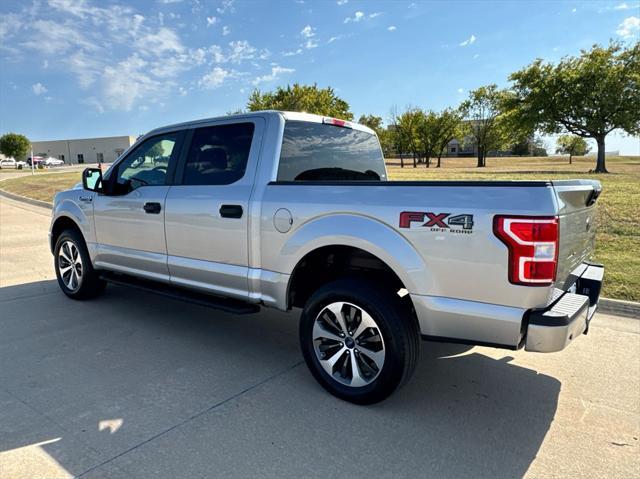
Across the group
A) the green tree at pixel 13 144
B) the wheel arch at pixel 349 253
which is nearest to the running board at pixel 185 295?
the wheel arch at pixel 349 253

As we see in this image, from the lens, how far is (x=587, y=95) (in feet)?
111

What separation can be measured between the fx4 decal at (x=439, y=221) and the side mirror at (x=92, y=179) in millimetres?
3492

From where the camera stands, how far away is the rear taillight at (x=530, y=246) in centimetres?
245

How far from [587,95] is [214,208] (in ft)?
123

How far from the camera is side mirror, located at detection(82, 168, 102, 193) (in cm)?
490

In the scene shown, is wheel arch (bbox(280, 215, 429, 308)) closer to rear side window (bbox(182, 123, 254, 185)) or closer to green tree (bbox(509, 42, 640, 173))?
rear side window (bbox(182, 123, 254, 185))

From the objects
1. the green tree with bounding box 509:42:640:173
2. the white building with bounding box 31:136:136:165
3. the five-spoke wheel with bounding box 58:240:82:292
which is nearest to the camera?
the five-spoke wheel with bounding box 58:240:82:292

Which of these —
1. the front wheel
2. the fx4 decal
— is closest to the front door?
the front wheel

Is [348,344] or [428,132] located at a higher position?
[428,132]

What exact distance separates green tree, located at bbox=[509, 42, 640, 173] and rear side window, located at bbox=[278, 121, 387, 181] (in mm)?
34315

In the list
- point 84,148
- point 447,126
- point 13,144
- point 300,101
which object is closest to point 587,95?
point 300,101

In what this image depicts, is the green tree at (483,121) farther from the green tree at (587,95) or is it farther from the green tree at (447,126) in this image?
the green tree at (587,95)

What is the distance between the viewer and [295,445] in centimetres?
271

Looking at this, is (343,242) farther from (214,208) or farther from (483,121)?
(483,121)
